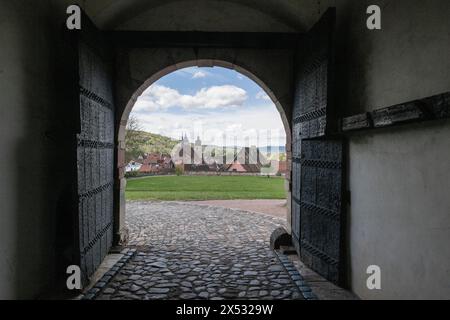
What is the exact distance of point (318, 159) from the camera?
4.29 m

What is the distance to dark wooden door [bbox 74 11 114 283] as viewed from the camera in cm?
359

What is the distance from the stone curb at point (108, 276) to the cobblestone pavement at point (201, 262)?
6 centimetres

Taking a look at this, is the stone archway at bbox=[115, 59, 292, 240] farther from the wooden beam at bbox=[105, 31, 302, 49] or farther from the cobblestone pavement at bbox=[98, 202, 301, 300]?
the cobblestone pavement at bbox=[98, 202, 301, 300]

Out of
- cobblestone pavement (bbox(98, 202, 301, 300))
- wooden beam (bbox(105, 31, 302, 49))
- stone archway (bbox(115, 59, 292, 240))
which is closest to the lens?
cobblestone pavement (bbox(98, 202, 301, 300))

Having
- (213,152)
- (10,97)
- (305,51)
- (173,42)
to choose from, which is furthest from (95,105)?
(213,152)

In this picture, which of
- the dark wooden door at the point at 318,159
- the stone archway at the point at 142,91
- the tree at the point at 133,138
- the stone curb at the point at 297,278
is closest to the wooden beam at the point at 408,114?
the dark wooden door at the point at 318,159

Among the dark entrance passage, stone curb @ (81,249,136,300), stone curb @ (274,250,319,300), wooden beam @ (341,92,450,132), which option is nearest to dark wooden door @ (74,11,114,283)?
the dark entrance passage

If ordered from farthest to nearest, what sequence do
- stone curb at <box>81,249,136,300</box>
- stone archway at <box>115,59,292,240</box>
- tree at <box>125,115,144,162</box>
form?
tree at <box>125,115,144,162</box>, stone archway at <box>115,59,292,240</box>, stone curb at <box>81,249,136,300</box>

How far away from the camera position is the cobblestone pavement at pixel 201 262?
3.74 m

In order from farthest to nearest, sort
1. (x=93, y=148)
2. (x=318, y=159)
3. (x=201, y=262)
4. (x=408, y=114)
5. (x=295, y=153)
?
(x=295, y=153) < (x=201, y=262) < (x=318, y=159) < (x=93, y=148) < (x=408, y=114)

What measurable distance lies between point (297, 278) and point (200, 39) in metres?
3.61

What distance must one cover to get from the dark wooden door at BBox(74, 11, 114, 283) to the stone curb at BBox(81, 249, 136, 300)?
16cm

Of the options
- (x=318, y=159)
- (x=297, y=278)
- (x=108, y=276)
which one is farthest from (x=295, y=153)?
(x=108, y=276)

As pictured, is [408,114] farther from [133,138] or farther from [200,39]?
[133,138]
